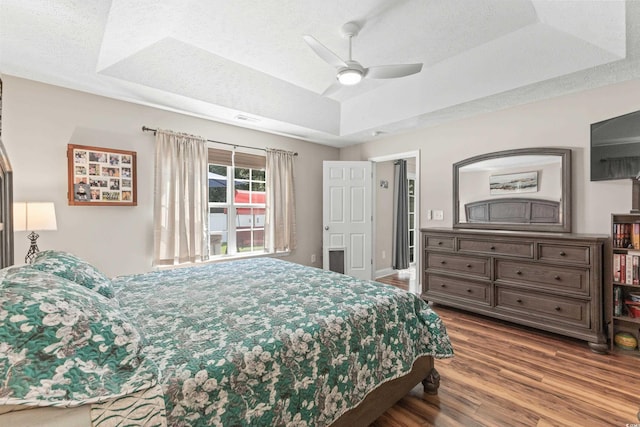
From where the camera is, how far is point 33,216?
2.29 meters

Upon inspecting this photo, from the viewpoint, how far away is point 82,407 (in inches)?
32.2

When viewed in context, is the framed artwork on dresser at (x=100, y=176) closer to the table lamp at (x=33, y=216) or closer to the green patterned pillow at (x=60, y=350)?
the table lamp at (x=33, y=216)

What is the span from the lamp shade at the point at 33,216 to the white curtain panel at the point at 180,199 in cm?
101

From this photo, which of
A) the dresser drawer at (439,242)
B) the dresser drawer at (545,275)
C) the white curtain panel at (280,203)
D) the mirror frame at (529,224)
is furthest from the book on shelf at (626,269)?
the white curtain panel at (280,203)

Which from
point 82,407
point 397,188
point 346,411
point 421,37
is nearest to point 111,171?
point 82,407

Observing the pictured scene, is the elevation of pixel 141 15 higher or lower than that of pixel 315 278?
higher

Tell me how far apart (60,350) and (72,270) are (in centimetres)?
97

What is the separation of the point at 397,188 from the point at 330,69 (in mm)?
3142

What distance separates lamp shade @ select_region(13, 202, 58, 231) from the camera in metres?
2.23

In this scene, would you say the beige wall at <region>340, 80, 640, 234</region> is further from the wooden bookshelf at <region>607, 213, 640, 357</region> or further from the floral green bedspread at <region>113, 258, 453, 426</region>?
the floral green bedspread at <region>113, 258, 453, 426</region>

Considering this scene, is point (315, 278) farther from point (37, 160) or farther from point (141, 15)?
point (37, 160)

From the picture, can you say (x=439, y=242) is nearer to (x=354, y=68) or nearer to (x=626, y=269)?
(x=626, y=269)

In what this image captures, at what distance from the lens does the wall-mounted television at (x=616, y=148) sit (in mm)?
2480

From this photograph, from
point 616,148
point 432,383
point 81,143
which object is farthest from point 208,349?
point 616,148
